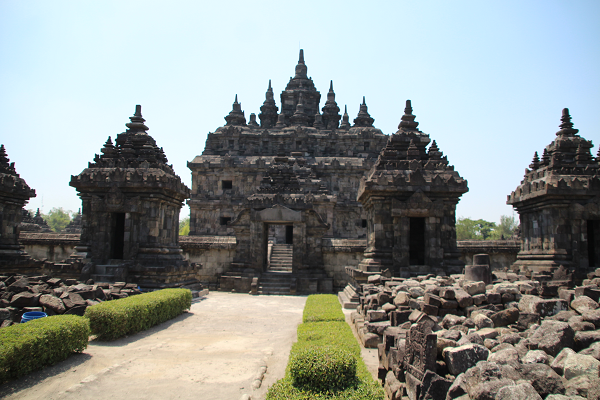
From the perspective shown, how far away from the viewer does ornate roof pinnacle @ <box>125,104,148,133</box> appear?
54.0 ft

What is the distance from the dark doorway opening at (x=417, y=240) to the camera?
14.3 meters

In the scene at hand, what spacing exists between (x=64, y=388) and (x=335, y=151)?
3357cm

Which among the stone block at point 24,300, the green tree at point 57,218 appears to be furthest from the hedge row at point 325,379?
the green tree at point 57,218

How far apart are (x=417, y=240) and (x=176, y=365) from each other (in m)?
9.81

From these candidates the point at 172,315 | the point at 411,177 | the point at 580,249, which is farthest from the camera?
the point at 411,177

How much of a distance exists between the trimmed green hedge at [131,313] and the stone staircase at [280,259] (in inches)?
409

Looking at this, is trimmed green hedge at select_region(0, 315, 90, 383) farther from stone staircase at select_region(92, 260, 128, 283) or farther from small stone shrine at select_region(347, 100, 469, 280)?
small stone shrine at select_region(347, 100, 469, 280)

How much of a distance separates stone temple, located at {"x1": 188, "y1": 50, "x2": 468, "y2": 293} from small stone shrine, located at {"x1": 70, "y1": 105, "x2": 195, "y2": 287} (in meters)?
4.17

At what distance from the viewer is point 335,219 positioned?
33281 millimetres

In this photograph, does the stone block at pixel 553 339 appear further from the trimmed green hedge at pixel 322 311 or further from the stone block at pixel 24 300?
the stone block at pixel 24 300

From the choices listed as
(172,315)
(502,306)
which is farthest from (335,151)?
(502,306)

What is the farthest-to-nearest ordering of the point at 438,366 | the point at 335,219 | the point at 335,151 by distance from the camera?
the point at 335,151 < the point at 335,219 < the point at 438,366

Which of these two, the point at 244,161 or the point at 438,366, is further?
the point at 244,161

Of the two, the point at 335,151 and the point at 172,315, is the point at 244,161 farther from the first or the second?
the point at 172,315
